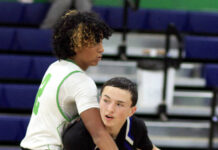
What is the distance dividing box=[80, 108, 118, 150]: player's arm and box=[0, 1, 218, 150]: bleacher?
6.28ft

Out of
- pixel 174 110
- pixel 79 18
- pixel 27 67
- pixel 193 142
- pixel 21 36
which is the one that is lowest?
pixel 193 142

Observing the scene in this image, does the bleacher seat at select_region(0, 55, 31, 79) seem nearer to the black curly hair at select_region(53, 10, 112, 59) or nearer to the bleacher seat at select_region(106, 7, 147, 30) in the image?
the bleacher seat at select_region(106, 7, 147, 30)

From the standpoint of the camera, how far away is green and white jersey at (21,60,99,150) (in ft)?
4.36

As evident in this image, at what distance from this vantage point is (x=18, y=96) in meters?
3.46

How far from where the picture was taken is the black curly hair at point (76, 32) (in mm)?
1359

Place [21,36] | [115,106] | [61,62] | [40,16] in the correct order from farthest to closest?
[40,16], [21,36], [61,62], [115,106]

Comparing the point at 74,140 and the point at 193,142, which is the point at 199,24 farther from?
the point at 74,140

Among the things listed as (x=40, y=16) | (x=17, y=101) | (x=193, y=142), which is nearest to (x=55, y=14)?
(x=40, y=16)

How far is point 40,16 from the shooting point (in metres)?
4.36

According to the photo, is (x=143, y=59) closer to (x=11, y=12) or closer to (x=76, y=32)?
(x=11, y=12)

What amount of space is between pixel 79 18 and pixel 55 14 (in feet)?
9.09

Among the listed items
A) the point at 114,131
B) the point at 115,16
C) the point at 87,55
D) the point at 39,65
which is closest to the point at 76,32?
the point at 87,55

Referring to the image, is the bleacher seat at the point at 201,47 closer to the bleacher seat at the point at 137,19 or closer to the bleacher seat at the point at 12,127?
the bleacher seat at the point at 137,19

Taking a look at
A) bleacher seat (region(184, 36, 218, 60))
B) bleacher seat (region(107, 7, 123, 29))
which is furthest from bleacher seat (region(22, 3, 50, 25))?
bleacher seat (region(184, 36, 218, 60))
